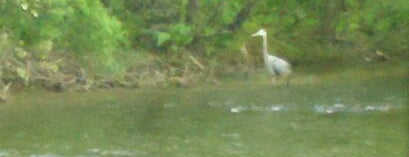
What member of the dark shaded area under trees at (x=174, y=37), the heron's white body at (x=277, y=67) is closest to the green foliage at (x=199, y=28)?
the dark shaded area under trees at (x=174, y=37)

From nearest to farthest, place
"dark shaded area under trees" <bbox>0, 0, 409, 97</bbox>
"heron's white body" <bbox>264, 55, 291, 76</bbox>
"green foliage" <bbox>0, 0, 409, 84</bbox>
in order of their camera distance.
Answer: "green foliage" <bbox>0, 0, 409, 84</bbox>, "dark shaded area under trees" <bbox>0, 0, 409, 97</bbox>, "heron's white body" <bbox>264, 55, 291, 76</bbox>

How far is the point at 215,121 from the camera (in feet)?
59.9

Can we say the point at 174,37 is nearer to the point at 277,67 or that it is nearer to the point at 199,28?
the point at 199,28

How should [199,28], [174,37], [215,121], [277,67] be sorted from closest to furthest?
[215,121] → [277,67] → [174,37] → [199,28]

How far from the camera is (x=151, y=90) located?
22.9 meters

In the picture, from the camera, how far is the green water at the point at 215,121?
1515cm

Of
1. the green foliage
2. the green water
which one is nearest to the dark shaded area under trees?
the green foliage

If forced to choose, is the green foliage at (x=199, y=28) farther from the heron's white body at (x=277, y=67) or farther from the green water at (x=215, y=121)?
the heron's white body at (x=277, y=67)

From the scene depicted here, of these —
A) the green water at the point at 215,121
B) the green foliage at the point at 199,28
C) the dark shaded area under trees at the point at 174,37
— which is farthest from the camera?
the dark shaded area under trees at the point at 174,37

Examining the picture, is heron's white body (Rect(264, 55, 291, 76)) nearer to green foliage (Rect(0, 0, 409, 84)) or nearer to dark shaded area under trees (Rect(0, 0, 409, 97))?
dark shaded area under trees (Rect(0, 0, 409, 97))

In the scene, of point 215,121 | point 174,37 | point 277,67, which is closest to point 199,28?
point 174,37

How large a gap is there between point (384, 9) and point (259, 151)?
47.7ft

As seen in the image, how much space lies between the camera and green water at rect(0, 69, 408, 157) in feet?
49.7

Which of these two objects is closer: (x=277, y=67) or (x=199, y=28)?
(x=277, y=67)
